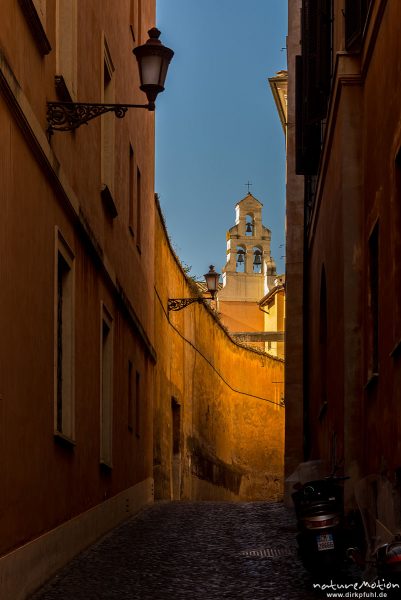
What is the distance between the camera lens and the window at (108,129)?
1581 cm

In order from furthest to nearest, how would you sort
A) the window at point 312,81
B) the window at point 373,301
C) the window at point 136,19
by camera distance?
the window at point 136,19 → the window at point 312,81 → the window at point 373,301

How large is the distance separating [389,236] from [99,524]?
576 centimetres

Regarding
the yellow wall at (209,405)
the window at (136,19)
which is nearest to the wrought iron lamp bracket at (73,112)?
the window at (136,19)

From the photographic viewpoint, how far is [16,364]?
9055 mm

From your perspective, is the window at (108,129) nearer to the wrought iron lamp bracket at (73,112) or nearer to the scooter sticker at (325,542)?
the wrought iron lamp bracket at (73,112)

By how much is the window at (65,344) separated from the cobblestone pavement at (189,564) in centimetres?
135

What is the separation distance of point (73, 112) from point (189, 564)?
4266mm

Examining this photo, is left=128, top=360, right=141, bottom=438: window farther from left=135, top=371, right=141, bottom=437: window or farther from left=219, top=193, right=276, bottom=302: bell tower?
left=219, top=193, right=276, bottom=302: bell tower

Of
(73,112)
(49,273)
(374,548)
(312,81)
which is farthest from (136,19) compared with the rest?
(374,548)

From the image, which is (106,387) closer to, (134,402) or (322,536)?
(134,402)

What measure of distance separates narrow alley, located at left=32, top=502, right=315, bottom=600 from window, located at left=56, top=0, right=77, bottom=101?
172 inches

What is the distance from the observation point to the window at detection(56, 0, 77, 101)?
1179cm

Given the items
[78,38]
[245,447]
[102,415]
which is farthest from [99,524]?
[245,447]

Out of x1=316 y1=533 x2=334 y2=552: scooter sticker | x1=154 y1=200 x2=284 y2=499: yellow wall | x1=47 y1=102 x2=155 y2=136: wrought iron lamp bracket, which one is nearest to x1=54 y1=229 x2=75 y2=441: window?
x1=47 y1=102 x2=155 y2=136: wrought iron lamp bracket
